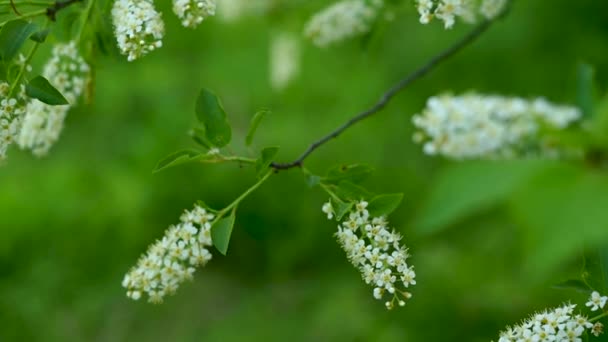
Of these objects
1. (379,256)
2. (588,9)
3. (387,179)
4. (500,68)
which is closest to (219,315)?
(387,179)

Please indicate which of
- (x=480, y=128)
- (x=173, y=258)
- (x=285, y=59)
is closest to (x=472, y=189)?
(x=173, y=258)

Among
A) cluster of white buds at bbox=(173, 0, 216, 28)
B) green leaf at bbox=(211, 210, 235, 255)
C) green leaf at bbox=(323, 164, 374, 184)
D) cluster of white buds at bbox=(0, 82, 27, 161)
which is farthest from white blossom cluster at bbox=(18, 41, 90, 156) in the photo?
green leaf at bbox=(323, 164, 374, 184)

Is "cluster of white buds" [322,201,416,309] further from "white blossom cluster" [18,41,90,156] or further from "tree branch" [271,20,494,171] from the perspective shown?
"white blossom cluster" [18,41,90,156]

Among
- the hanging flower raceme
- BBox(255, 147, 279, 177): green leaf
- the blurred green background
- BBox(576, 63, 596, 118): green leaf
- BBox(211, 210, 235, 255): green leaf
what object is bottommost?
the blurred green background

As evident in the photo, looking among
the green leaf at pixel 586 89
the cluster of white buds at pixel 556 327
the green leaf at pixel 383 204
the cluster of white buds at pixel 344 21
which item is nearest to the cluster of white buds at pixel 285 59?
the cluster of white buds at pixel 344 21

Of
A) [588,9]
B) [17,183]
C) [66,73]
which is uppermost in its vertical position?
[66,73]

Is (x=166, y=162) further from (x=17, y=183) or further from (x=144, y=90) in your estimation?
(x=144, y=90)
